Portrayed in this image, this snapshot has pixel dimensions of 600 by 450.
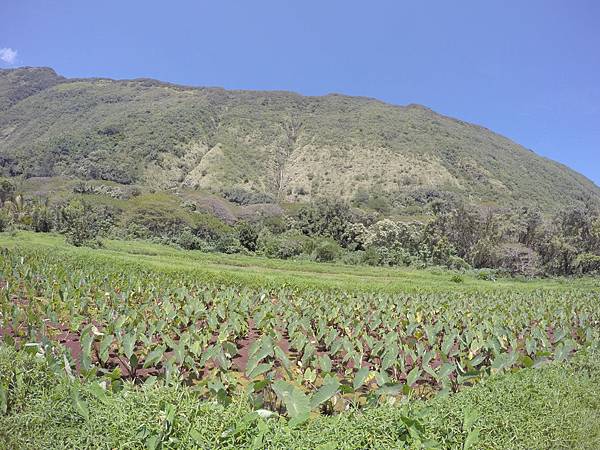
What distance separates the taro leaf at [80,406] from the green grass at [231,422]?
0.05 m

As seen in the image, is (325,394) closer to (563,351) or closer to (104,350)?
(104,350)

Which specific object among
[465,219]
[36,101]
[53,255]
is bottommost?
[53,255]

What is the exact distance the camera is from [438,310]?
44.1ft

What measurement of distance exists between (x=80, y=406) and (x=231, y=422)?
134 cm

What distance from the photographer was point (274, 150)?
312ft

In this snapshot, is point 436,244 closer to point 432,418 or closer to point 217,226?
point 217,226

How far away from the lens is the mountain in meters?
79.9

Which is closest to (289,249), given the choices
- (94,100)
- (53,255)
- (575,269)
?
(53,255)

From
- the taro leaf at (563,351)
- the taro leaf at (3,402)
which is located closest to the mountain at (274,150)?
the taro leaf at (563,351)

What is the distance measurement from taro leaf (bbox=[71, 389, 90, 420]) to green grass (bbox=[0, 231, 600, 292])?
1439cm

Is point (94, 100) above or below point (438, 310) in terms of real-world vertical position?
above

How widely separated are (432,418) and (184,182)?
80.5 m

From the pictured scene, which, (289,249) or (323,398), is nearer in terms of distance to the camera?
(323,398)

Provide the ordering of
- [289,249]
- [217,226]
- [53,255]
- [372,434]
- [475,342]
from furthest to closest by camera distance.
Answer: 1. [217,226]
2. [289,249]
3. [53,255]
4. [475,342]
5. [372,434]
